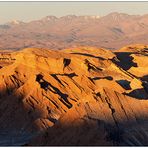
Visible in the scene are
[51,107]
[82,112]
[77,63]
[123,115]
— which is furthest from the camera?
[77,63]

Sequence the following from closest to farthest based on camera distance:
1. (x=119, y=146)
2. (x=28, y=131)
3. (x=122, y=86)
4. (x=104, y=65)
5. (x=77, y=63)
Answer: (x=119, y=146), (x=28, y=131), (x=122, y=86), (x=77, y=63), (x=104, y=65)

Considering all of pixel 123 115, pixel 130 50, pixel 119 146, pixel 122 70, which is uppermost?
pixel 119 146

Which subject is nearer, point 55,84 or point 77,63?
point 55,84

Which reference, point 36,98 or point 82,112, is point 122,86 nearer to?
point 36,98

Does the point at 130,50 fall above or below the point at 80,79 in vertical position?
below

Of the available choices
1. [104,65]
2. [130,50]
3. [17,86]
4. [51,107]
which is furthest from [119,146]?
[130,50]

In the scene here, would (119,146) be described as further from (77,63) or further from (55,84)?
(77,63)

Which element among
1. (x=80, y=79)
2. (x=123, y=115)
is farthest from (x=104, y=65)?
(x=123, y=115)
